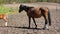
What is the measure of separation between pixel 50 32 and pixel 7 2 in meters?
Result: 26.6

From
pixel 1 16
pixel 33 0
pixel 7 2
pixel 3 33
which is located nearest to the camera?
pixel 3 33

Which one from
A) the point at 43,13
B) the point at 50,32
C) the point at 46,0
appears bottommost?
the point at 46,0

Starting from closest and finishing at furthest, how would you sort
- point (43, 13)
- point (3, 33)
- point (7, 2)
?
point (3, 33) → point (43, 13) → point (7, 2)

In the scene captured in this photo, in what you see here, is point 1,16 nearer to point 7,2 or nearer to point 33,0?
point 7,2

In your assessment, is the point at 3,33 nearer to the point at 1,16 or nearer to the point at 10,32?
the point at 10,32

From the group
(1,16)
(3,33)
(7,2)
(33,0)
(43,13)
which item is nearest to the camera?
(3,33)

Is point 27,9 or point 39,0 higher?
point 27,9

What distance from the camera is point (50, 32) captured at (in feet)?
41.8

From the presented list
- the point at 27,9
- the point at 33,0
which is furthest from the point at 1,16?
the point at 33,0

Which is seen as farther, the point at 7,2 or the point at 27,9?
the point at 7,2

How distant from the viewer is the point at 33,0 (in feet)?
141

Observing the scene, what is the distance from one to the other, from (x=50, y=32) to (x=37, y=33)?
81 cm

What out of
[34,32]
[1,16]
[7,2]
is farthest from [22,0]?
[34,32]

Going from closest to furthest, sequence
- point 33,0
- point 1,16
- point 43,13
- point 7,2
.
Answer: point 43,13 → point 1,16 → point 7,2 → point 33,0
